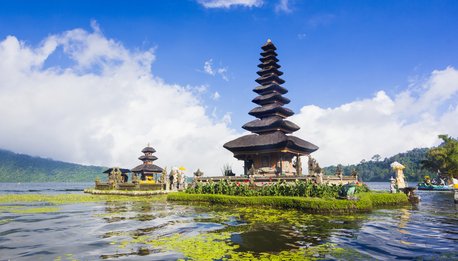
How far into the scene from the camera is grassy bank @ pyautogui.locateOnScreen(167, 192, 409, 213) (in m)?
19.5

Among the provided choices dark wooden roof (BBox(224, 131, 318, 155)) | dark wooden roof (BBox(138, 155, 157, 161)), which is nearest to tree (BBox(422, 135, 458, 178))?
dark wooden roof (BBox(224, 131, 318, 155))

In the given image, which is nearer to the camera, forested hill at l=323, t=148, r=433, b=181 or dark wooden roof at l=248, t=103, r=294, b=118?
dark wooden roof at l=248, t=103, r=294, b=118

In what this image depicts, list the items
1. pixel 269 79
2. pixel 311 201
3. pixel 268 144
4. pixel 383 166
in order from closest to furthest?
pixel 311 201
pixel 268 144
pixel 269 79
pixel 383 166

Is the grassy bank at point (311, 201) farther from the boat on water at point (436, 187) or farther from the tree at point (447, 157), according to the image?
the tree at point (447, 157)

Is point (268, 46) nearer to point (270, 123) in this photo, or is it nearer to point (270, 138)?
point (270, 123)

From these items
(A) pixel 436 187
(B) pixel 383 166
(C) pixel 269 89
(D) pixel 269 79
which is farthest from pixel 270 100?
(B) pixel 383 166

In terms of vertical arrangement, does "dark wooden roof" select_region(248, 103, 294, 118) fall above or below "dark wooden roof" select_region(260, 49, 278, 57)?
below

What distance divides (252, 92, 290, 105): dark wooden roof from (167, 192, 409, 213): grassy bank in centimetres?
1783

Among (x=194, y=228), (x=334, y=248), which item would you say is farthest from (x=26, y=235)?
(x=334, y=248)

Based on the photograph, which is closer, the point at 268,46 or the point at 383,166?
the point at 268,46

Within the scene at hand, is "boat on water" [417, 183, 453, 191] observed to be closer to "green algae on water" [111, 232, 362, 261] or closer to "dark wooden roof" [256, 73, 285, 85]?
"dark wooden roof" [256, 73, 285, 85]

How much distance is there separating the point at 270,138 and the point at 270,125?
2.61 meters

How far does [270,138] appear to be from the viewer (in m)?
33.8

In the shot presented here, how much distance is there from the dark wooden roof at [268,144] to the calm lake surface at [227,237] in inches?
591
